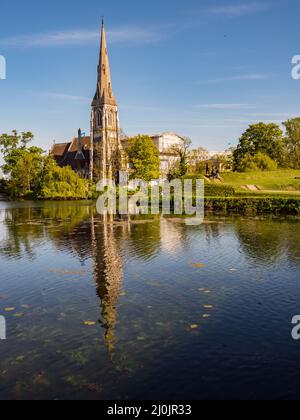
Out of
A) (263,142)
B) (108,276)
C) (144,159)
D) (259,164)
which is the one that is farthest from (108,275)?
(263,142)

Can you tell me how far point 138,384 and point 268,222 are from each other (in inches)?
1215

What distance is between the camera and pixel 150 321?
1303cm

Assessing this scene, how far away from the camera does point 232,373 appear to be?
9.84 meters

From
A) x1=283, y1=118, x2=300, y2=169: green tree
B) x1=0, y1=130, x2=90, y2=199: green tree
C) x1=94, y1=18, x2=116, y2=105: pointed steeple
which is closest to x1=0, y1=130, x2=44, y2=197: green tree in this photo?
x1=0, y1=130, x2=90, y2=199: green tree

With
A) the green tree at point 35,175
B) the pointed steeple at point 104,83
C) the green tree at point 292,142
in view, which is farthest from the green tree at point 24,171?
the green tree at point 292,142

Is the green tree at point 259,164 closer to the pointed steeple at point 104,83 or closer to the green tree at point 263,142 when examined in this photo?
the green tree at point 263,142

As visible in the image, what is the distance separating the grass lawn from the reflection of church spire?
36.6 meters

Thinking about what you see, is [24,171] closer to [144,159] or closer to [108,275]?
[144,159]

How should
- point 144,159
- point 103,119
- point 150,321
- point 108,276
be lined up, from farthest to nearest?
1. point 103,119
2. point 144,159
3. point 108,276
4. point 150,321

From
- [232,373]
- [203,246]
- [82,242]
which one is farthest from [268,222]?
[232,373]

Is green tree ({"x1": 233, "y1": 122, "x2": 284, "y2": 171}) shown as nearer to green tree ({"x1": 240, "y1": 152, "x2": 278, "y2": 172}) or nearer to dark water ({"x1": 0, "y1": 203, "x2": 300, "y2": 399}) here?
green tree ({"x1": 240, "y1": 152, "x2": 278, "y2": 172})

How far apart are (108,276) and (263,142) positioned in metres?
83.0

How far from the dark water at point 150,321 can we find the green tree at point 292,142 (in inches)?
2945
